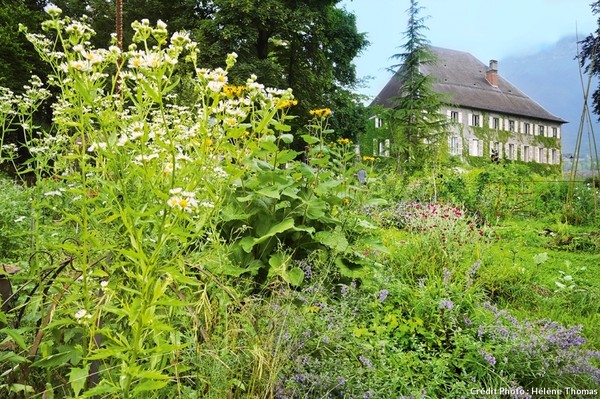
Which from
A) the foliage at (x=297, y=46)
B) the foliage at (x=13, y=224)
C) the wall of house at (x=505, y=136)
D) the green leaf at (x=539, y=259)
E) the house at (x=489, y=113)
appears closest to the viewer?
the foliage at (x=13, y=224)

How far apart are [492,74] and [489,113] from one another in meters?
4.32

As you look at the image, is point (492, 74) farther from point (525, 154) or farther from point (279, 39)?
point (279, 39)

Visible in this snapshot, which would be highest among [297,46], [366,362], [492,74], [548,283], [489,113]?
[492,74]

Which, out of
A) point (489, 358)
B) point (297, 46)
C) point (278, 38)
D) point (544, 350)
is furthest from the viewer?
point (297, 46)

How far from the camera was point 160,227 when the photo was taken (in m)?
1.19

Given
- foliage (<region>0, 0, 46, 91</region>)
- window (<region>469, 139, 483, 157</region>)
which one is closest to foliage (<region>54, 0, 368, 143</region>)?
foliage (<region>0, 0, 46, 91</region>)

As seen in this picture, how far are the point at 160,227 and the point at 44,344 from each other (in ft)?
1.96

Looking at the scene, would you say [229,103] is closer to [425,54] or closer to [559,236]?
[559,236]

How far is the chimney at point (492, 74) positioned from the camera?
37.3 meters

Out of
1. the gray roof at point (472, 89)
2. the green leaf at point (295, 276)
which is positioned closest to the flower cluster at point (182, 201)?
the green leaf at point (295, 276)

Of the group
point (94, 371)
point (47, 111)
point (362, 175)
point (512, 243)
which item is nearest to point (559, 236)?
point (512, 243)

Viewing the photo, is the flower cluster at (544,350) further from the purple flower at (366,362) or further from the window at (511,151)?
the window at (511,151)

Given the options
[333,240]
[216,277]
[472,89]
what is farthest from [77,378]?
[472,89]

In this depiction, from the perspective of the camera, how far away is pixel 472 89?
35.8m
